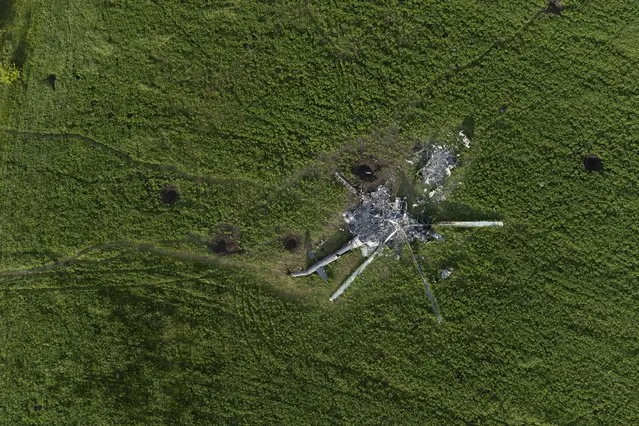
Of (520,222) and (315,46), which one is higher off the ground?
(315,46)

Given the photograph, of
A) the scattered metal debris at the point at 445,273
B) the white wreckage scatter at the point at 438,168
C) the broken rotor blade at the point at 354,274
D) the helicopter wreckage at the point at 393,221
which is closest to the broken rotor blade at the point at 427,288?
the helicopter wreckage at the point at 393,221

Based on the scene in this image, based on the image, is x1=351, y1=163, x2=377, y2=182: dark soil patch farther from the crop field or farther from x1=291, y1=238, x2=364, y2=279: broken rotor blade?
x1=291, y1=238, x2=364, y2=279: broken rotor blade

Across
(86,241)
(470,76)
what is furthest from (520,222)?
(86,241)

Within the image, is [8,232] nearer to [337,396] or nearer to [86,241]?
[86,241]

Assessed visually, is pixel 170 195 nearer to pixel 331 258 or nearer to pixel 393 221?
pixel 331 258

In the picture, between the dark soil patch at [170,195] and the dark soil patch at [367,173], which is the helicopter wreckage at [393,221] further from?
the dark soil patch at [170,195]

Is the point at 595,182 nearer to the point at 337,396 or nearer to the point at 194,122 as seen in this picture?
the point at 337,396

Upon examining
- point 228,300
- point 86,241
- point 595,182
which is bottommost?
point 86,241
